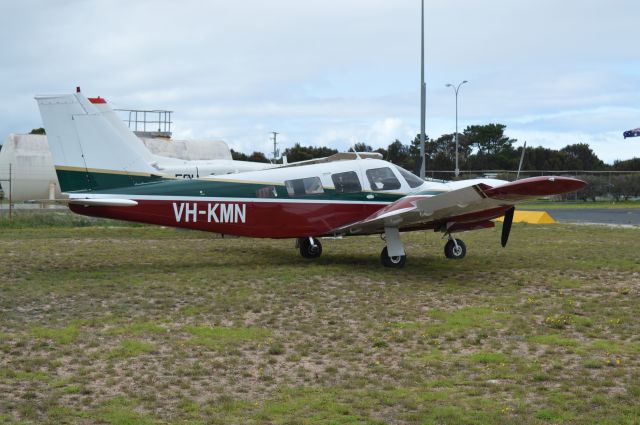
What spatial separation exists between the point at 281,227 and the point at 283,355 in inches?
289

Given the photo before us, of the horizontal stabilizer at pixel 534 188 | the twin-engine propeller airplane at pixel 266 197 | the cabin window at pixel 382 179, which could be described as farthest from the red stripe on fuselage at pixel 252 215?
the horizontal stabilizer at pixel 534 188

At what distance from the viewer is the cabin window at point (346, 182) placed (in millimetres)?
15344

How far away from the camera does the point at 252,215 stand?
14891 millimetres

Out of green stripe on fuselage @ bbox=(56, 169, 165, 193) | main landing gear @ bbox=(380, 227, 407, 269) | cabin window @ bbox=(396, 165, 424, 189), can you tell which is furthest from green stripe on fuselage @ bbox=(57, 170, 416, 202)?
main landing gear @ bbox=(380, 227, 407, 269)

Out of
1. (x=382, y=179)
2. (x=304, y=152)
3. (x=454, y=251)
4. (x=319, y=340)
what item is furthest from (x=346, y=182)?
(x=304, y=152)

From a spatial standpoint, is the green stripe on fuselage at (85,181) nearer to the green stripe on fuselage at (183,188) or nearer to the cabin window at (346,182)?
the green stripe on fuselage at (183,188)

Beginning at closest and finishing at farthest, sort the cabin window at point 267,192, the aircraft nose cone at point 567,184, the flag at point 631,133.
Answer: the aircraft nose cone at point 567,184
the cabin window at point 267,192
the flag at point 631,133

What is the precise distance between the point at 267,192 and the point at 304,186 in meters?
0.82

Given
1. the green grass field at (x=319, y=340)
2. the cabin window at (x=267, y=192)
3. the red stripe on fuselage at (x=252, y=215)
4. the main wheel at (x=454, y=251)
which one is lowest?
the green grass field at (x=319, y=340)

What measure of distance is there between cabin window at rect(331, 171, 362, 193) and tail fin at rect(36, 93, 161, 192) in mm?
4681

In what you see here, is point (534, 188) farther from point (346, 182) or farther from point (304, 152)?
point (304, 152)

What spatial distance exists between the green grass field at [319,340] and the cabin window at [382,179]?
1.73 metres

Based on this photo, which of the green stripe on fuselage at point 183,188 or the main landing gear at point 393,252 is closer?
the green stripe on fuselage at point 183,188

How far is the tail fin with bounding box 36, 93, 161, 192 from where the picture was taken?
14727 mm
